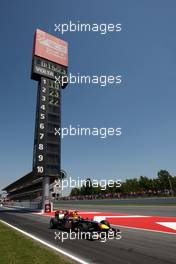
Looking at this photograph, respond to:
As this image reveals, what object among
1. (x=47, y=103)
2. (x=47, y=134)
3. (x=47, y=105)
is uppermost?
(x=47, y=103)

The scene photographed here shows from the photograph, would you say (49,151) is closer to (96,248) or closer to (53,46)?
(53,46)

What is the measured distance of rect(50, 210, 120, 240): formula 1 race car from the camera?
39.2 feet

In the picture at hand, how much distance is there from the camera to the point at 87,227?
41.1ft

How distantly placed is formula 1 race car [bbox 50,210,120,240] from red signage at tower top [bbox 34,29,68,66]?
3387cm

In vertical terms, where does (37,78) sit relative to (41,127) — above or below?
above

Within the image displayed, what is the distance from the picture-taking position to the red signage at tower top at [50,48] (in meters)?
44.6

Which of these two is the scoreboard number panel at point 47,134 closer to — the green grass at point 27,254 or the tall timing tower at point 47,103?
the tall timing tower at point 47,103

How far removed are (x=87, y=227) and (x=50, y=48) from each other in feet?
127

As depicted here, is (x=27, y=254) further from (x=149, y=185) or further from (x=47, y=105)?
(x=149, y=185)

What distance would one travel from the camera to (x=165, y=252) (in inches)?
341

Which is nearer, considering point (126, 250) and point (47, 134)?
point (126, 250)

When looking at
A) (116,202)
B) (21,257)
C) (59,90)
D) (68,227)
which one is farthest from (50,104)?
(21,257)

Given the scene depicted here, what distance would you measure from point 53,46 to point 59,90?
8923 millimetres

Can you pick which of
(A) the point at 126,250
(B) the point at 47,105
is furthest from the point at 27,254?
(B) the point at 47,105
